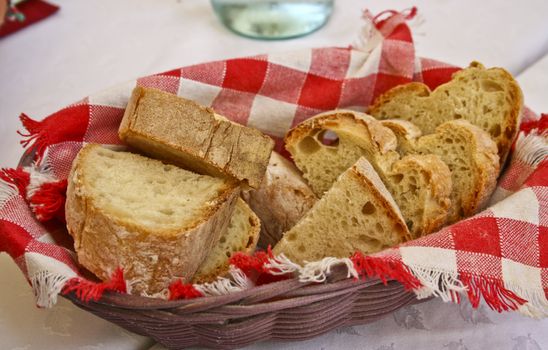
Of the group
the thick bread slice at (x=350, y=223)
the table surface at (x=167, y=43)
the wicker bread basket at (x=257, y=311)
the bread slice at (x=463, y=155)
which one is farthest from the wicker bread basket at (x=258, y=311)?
the table surface at (x=167, y=43)

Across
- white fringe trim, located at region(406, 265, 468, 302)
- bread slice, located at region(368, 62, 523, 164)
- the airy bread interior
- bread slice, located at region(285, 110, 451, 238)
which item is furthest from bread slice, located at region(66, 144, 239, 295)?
bread slice, located at region(368, 62, 523, 164)

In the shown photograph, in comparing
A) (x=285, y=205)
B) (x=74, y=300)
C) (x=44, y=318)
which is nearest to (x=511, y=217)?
(x=285, y=205)

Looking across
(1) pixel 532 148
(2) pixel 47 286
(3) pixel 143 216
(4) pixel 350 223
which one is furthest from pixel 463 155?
(2) pixel 47 286

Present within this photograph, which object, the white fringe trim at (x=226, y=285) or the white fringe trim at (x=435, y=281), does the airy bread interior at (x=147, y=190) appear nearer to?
the white fringe trim at (x=226, y=285)

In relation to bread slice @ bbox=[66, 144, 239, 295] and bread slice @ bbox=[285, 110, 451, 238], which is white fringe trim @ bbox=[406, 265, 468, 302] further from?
bread slice @ bbox=[66, 144, 239, 295]

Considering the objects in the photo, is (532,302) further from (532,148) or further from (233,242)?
(233,242)

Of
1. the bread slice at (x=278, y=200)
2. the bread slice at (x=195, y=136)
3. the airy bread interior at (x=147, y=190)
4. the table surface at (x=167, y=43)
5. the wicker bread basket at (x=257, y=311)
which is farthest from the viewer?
the table surface at (x=167, y=43)
